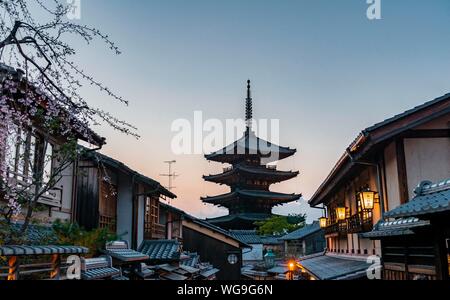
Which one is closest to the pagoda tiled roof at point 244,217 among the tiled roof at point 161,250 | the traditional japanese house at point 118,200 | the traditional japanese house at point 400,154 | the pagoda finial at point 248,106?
the pagoda finial at point 248,106

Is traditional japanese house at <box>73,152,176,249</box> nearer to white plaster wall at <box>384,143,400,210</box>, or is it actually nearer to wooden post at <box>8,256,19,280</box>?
wooden post at <box>8,256,19,280</box>

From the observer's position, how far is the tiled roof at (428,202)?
14.7ft

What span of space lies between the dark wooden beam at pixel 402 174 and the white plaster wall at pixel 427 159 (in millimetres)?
120

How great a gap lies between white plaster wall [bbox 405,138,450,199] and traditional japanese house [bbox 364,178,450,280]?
128 cm

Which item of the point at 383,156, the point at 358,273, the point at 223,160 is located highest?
the point at 223,160

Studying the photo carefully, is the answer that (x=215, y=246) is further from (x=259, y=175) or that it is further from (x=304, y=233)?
(x=259, y=175)

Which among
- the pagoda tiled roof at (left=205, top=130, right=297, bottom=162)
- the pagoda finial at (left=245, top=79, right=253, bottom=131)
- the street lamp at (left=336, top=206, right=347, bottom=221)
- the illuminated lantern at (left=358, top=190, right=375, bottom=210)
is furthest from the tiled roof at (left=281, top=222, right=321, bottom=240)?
the illuminated lantern at (left=358, top=190, right=375, bottom=210)

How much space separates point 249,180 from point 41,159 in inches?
1343

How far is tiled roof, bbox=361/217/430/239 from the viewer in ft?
20.7

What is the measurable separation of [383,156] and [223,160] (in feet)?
107

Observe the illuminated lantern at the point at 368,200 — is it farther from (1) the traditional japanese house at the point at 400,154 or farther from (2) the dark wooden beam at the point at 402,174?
(2) the dark wooden beam at the point at 402,174

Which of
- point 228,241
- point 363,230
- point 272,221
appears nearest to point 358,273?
point 363,230

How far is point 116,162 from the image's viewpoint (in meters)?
13.4
